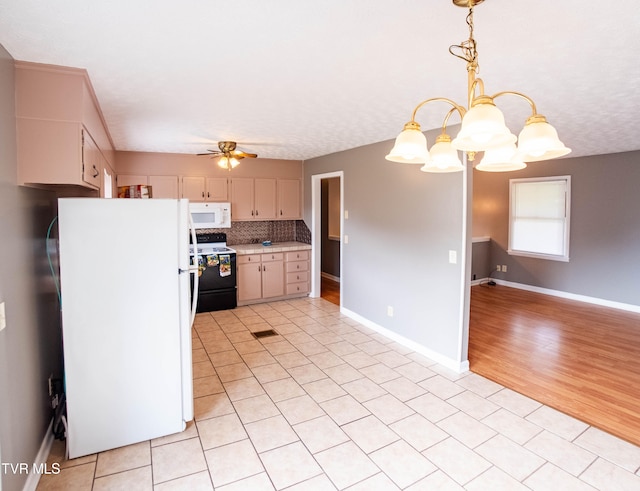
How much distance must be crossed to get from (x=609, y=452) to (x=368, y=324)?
2726 millimetres

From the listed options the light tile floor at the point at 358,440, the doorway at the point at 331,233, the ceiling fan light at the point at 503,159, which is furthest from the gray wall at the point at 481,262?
the ceiling fan light at the point at 503,159

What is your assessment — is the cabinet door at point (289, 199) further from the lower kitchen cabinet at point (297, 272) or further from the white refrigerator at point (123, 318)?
the white refrigerator at point (123, 318)

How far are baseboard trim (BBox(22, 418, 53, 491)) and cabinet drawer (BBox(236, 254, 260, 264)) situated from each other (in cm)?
327

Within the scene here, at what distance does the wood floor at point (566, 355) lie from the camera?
290cm

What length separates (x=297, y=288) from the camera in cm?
610

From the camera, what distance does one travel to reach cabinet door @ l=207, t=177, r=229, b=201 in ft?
18.4

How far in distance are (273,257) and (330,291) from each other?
1.40 m

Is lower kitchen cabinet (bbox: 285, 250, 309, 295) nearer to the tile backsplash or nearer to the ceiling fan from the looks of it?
the tile backsplash

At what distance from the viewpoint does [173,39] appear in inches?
68.9

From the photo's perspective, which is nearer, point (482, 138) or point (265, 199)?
point (482, 138)

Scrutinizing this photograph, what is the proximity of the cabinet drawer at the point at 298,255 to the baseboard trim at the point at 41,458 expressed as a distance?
3.86 meters

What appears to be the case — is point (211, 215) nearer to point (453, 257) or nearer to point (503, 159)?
point (453, 257)

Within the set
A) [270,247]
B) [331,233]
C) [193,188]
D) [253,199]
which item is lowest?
[270,247]

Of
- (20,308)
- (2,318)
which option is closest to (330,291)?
(20,308)
